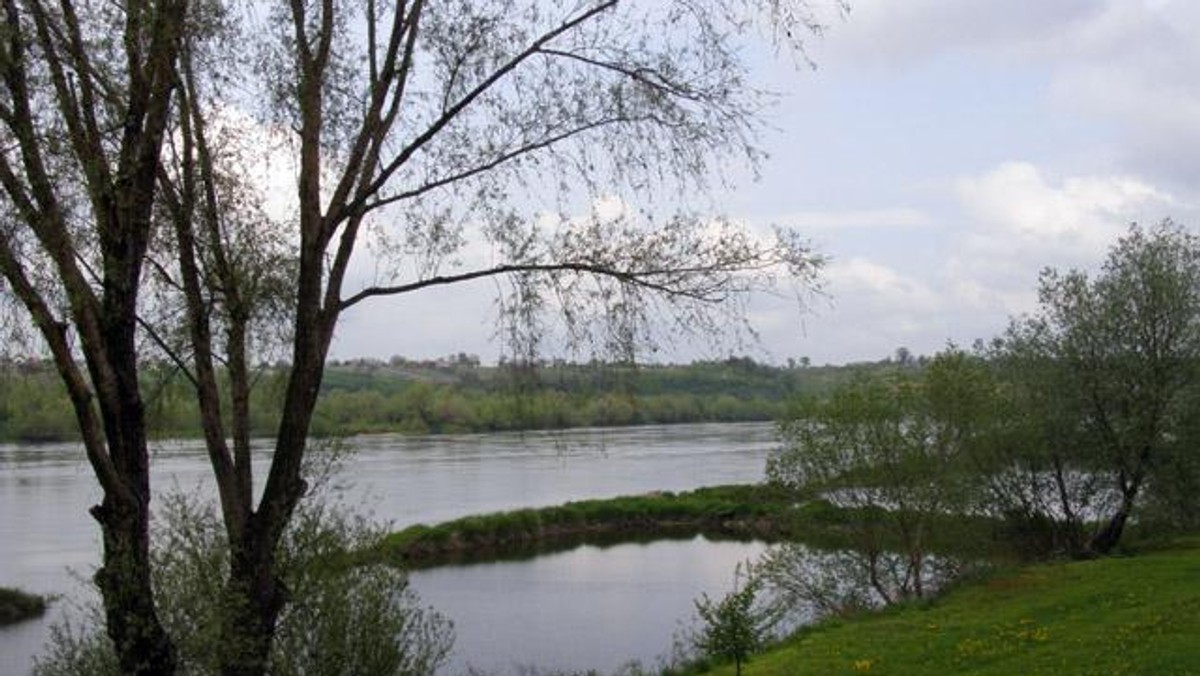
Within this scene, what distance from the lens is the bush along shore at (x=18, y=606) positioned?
35875mm

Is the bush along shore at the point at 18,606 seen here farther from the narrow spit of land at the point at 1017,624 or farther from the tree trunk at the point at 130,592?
the tree trunk at the point at 130,592

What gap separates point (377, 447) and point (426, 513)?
175 feet

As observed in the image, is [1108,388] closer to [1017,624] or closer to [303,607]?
[1017,624]

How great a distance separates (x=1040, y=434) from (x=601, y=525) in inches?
1162

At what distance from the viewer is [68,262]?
31.5 ft

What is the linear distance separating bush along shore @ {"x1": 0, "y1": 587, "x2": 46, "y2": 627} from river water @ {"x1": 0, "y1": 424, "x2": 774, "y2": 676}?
86cm

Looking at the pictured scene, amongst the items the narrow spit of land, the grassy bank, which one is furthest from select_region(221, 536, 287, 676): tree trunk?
the grassy bank

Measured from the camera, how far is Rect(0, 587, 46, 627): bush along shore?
35.9m

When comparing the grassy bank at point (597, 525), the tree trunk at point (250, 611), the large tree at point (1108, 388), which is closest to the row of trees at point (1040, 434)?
the large tree at point (1108, 388)

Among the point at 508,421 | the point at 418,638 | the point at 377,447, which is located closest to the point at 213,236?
the point at 508,421

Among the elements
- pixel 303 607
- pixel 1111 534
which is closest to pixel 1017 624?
pixel 303 607

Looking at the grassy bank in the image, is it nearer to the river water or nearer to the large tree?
the river water

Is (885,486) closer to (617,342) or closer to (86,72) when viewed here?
(617,342)

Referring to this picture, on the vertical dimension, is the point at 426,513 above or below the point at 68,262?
below
